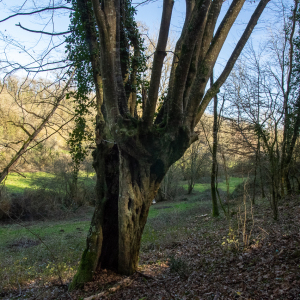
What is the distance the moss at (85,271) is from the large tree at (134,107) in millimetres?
17

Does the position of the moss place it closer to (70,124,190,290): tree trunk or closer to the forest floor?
(70,124,190,290): tree trunk

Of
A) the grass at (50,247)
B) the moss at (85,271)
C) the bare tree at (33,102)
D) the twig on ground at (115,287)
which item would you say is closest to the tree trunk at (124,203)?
the moss at (85,271)

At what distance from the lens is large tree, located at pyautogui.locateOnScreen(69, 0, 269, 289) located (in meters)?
3.71

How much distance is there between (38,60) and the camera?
5.46 metres

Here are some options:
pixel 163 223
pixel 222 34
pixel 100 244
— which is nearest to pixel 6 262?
pixel 100 244

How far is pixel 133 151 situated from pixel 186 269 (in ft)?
8.37

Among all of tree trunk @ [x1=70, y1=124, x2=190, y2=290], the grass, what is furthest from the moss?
the grass

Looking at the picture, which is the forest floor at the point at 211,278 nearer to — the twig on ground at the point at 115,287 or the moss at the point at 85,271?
the twig on ground at the point at 115,287

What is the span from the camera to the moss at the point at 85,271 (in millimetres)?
4508

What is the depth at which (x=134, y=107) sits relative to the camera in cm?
553

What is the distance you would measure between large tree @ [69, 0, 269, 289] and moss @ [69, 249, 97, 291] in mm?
17

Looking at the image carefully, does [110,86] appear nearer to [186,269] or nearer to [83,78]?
[83,78]

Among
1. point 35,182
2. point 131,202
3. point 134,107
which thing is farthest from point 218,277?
point 35,182

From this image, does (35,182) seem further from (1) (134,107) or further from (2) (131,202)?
(2) (131,202)
